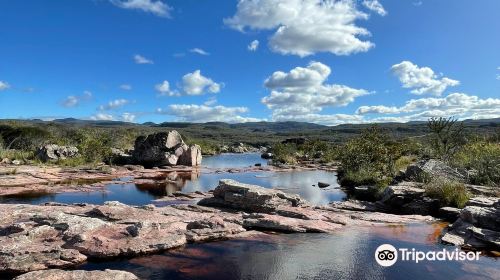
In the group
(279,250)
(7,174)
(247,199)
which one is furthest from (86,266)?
(7,174)

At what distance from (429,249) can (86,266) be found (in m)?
16.6

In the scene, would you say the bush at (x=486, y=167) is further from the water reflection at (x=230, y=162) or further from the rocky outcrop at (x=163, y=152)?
the rocky outcrop at (x=163, y=152)

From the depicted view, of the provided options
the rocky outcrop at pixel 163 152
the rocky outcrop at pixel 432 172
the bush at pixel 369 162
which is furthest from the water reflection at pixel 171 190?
the rocky outcrop at pixel 163 152

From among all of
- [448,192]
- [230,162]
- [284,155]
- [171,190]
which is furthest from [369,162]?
[230,162]

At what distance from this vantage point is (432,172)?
4016 cm

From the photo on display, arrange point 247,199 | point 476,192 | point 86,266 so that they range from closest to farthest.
→ point 86,266, point 247,199, point 476,192

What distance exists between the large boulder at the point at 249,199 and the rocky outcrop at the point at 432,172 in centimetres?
1447

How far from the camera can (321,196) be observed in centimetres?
4369

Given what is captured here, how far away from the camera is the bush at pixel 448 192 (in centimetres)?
3158

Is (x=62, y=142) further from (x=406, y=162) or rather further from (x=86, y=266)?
(x=86, y=266)

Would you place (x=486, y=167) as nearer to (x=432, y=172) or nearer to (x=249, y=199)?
(x=432, y=172)

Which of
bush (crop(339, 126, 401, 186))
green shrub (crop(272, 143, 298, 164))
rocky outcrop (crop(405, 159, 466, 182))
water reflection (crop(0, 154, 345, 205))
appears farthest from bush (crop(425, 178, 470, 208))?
green shrub (crop(272, 143, 298, 164))

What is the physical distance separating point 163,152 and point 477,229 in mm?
67521

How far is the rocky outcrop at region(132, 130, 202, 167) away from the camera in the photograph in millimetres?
82875
